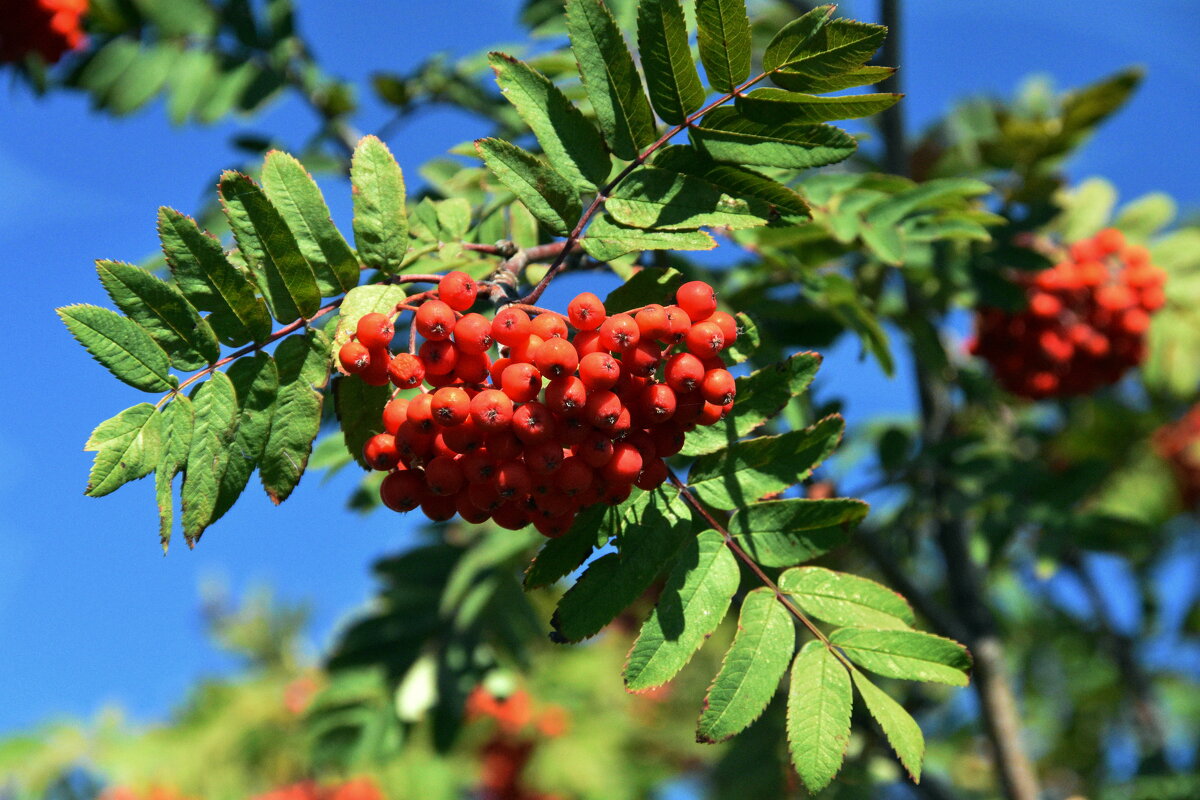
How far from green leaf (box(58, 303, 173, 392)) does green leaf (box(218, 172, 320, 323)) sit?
0.18 metres

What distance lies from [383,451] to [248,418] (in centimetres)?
21

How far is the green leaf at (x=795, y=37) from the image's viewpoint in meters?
1.32

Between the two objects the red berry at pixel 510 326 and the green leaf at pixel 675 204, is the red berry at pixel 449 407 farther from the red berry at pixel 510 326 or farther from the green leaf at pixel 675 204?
the green leaf at pixel 675 204

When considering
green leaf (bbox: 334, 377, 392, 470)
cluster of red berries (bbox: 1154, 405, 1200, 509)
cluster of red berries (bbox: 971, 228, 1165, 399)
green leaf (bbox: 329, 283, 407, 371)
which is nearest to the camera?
green leaf (bbox: 329, 283, 407, 371)

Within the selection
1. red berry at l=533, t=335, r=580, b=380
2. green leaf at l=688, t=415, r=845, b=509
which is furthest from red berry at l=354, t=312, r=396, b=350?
green leaf at l=688, t=415, r=845, b=509

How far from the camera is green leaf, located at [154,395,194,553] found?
1.33 m

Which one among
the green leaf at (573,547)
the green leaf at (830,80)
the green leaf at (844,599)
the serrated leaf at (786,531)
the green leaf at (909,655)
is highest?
the green leaf at (830,80)

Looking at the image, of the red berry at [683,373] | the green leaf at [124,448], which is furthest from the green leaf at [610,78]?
the green leaf at [124,448]

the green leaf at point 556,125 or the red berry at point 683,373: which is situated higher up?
the green leaf at point 556,125

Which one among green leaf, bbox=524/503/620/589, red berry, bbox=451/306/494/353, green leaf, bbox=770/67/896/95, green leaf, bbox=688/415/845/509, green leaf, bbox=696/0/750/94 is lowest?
green leaf, bbox=524/503/620/589

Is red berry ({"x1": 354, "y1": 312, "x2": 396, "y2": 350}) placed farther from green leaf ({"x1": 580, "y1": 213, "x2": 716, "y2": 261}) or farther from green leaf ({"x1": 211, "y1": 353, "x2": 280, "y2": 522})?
green leaf ({"x1": 580, "y1": 213, "x2": 716, "y2": 261})

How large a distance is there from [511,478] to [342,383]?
1.14 ft

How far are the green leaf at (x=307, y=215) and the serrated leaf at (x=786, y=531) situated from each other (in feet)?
2.43

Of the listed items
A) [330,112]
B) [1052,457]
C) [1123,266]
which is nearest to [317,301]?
[330,112]
